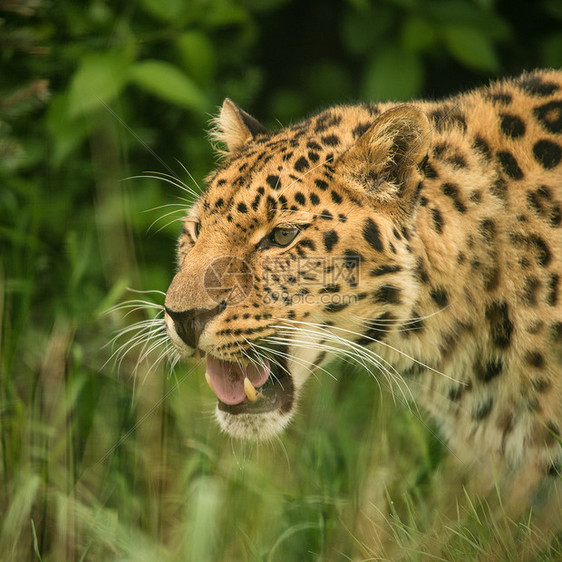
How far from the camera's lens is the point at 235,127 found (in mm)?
4410

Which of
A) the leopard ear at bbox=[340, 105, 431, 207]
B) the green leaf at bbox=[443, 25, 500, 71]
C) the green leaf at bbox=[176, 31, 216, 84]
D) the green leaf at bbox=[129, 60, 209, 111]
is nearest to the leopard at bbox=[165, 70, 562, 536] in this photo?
the leopard ear at bbox=[340, 105, 431, 207]

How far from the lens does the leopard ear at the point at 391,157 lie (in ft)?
11.8

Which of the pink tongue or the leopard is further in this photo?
the pink tongue

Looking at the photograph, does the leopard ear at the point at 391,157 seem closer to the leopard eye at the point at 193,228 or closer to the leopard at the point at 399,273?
the leopard at the point at 399,273

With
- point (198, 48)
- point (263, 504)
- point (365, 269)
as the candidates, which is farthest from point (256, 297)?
point (198, 48)

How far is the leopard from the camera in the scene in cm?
361

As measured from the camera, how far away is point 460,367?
153 inches

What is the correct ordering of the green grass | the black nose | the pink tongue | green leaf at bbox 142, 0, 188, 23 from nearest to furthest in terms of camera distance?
1. the green grass
2. the black nose
3. the pink tongue
4. green leaf at bbox 142, 0, 188, 23

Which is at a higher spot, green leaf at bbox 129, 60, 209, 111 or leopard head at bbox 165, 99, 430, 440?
green leaf at bbox 129, 60, 209, 111

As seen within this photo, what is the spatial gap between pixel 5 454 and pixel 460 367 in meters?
2.24

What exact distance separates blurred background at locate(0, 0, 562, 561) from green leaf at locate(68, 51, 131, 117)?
0.02m

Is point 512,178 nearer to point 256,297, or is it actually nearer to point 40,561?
point 256,297

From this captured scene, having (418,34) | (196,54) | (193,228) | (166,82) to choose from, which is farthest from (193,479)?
(418,34)

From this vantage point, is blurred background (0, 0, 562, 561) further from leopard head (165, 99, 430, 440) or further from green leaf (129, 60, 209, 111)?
leopard head (165, 99, 430, 440)
